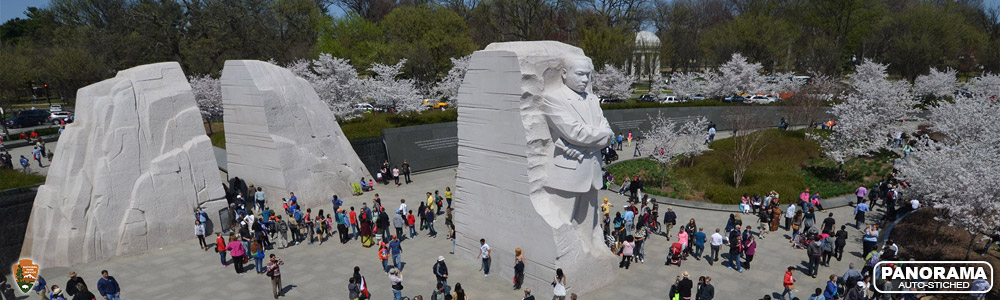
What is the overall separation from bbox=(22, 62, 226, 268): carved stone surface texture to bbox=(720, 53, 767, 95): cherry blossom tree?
35.5m

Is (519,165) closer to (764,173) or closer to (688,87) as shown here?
(764,173)

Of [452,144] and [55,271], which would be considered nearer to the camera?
[55,271]

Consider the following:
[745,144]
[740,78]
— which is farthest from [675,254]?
[740,78]

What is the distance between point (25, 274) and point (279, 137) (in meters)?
7.53

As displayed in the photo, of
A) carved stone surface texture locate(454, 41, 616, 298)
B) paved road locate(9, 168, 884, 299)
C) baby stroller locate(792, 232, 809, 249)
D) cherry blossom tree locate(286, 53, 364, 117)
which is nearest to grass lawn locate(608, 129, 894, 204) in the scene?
baby stroller locate(792, 232, 809, 249)

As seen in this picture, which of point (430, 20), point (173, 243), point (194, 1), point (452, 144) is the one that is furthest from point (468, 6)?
point (173, 243)

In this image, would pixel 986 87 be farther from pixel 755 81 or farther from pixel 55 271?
pixel 55 271

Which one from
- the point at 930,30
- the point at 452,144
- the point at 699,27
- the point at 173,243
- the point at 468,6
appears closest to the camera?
the point at 173,243

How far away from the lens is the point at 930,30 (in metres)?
43.8

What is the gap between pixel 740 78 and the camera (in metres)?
39.6

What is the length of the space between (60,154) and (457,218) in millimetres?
10599

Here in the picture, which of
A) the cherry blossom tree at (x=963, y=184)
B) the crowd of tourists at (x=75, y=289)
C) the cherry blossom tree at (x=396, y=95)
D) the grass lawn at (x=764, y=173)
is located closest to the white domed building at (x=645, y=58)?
the grass lawn at (x=764, y=173)

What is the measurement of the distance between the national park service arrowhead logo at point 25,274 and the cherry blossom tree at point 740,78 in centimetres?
3992

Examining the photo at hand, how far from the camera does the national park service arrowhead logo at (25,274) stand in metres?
11.9
